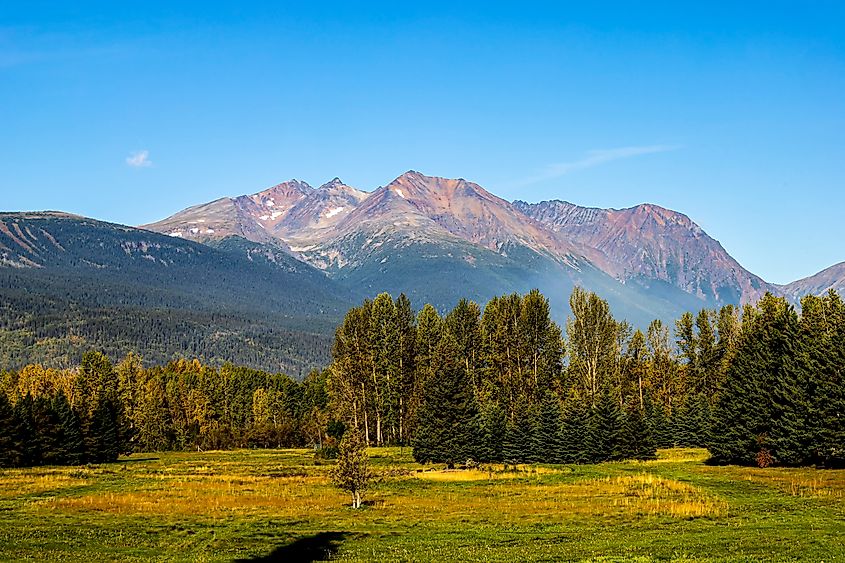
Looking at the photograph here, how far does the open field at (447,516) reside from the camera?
37.0 m

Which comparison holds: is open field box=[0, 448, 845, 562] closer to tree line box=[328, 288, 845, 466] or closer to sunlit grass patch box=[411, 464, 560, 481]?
sunlit grass patch box=[411, 464, 560, 481]

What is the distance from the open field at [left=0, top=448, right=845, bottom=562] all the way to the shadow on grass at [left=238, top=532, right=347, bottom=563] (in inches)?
5.8

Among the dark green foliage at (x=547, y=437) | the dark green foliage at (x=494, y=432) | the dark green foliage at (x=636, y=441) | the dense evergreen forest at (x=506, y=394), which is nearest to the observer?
the dense evergreen forest at (x=506, y=394)

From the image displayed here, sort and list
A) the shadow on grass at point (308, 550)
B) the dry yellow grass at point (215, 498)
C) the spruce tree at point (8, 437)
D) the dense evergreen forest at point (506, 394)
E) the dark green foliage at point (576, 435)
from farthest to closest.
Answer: the spruce tree at point (8, 437) < the dark green foliage at point (576, 435) < the dense evergreen forest at point (506, 394) < the dry yellow grass at point (215, 498) < the shadow on grass at point (308, 550)

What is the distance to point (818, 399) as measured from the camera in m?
71.1

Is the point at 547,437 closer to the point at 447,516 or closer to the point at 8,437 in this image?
the point at 447,516

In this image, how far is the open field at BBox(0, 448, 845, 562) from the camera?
3697 cm

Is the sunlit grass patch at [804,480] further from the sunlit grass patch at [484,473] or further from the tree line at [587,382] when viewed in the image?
the sunlit grass patch at [484,473]

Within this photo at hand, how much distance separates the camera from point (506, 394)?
11075 centimetres

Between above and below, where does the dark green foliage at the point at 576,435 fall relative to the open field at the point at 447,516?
above

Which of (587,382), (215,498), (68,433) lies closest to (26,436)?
(68,433)

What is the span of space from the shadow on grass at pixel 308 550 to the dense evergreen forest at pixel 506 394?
65.6ft

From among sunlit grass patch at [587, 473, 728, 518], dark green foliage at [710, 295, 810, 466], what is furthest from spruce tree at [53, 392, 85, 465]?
dark green foliage at [710, 295, 810, 466]

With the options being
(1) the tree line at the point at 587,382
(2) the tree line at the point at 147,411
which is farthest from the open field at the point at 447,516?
(2) the tree line at the point at 147,411
